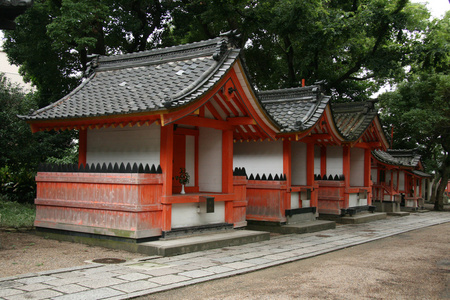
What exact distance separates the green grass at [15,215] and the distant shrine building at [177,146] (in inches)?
85.4

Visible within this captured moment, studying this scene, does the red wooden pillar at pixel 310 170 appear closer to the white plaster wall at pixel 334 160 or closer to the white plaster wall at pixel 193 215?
the white plaster wall at pixel 334 160

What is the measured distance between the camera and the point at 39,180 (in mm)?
12219

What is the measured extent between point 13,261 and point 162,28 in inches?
721

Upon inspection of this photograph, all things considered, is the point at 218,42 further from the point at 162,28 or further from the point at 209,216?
the point at 162,28

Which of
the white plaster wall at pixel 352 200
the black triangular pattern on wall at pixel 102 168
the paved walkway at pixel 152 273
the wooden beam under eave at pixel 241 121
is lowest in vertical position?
the paved walkway at pixel 152 273

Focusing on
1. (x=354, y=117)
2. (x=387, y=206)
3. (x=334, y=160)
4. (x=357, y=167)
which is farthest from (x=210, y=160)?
(x=387, y=206)

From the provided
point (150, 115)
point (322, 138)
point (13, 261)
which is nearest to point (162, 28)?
point (322, 138)

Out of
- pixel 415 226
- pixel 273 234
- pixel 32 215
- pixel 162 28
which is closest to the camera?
pixel 273 234

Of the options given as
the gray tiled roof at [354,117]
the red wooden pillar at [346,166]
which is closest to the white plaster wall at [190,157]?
the gray tiled roof at [354,117]

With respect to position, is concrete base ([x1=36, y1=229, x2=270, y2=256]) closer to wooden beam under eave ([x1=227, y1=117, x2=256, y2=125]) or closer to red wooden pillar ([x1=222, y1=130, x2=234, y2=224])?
red wooden pillar ([x1=222, y1=130, x2=234, y2=224])

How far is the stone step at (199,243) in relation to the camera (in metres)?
9.91

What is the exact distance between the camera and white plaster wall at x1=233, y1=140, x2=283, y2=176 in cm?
1584

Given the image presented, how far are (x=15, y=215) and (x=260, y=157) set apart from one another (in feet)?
29.0

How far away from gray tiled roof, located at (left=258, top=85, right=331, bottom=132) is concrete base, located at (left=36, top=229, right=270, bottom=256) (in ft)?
13.6
